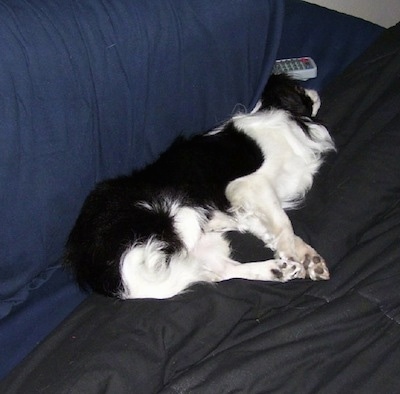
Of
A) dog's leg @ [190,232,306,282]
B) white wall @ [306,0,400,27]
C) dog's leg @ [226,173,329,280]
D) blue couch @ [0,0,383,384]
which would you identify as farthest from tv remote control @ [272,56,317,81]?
dog's leg @ [190,232,306,282]

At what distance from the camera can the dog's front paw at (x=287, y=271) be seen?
5.71ft

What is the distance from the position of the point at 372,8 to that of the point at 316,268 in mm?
2415

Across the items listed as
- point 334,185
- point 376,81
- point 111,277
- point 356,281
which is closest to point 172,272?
point 111,277

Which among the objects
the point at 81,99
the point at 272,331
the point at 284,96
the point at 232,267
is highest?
the point at 81,99

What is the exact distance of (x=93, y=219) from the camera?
1.71 metres

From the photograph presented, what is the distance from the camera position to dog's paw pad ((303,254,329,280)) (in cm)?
167

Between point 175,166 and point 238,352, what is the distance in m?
0.68

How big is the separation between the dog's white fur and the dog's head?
4cm

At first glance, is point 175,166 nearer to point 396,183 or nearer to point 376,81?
point 396,183

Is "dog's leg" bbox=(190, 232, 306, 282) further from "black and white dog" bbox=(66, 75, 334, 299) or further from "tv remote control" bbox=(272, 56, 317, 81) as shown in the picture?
"tv remote control" bbox=(272, 56, 317, 81)

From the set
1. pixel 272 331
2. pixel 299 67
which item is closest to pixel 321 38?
pixel 299 67

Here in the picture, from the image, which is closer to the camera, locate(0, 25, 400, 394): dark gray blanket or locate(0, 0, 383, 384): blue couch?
locate(0, 25, 400, 394): dark gray blanket

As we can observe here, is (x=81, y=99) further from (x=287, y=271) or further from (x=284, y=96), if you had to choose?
(x=284, y=96)

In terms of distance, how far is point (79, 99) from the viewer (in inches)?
64.9
